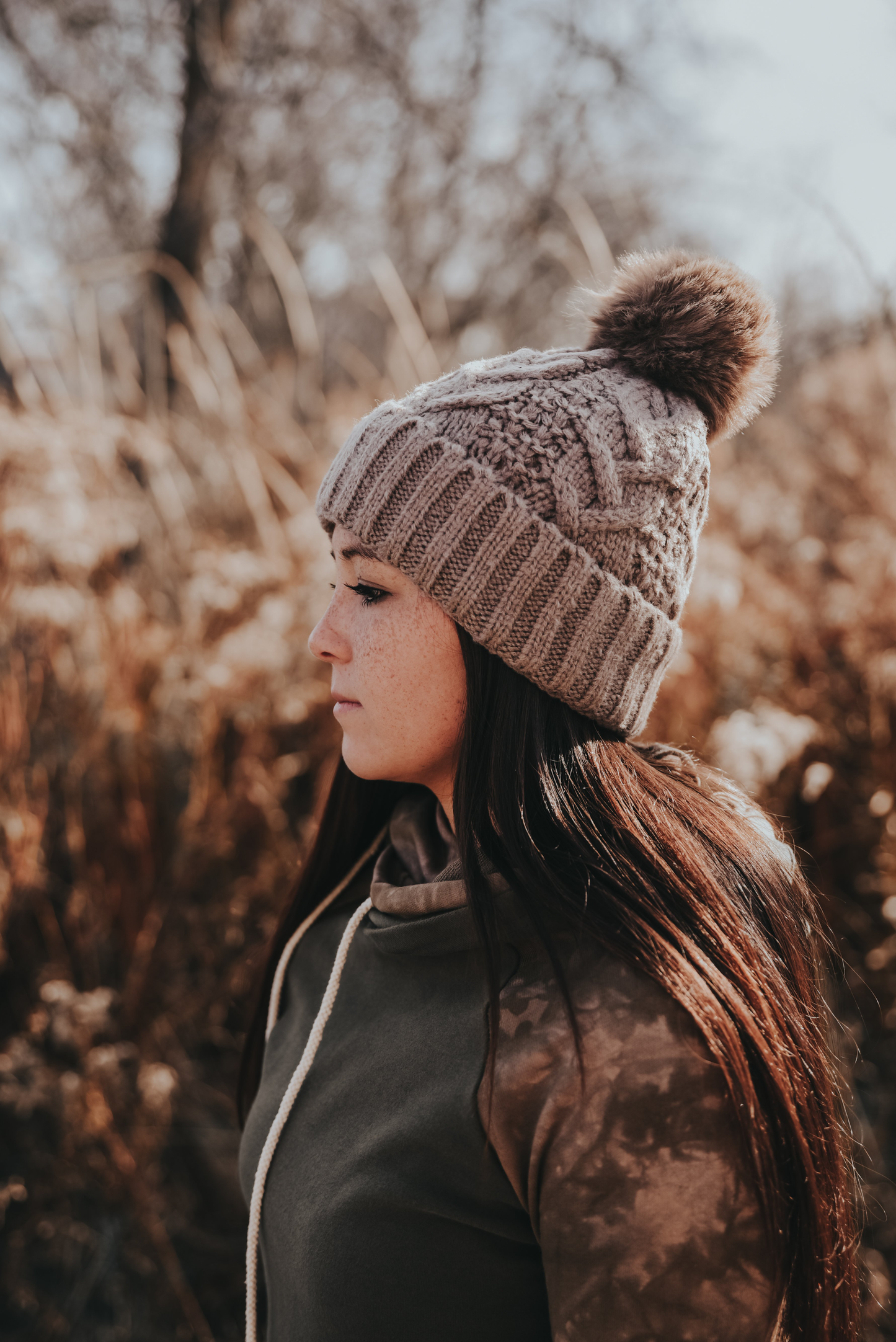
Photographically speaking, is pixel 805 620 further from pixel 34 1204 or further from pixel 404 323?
pixel 34 1204

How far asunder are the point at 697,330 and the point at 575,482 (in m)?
0.31

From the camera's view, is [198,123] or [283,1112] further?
[198,123]

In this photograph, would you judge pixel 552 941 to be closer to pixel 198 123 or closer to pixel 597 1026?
pixel 597 1026

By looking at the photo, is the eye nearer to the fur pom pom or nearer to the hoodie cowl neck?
the hoodie cowl neck

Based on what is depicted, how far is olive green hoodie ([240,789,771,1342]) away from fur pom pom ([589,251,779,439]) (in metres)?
0.79

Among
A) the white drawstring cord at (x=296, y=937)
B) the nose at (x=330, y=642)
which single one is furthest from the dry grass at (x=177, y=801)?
the nose at (x=330, y=642)

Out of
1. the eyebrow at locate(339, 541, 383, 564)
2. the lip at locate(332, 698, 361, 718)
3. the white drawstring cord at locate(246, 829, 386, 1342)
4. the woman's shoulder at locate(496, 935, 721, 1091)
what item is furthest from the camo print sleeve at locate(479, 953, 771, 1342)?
the eyebrow at locate(339, 541, 383, 564)

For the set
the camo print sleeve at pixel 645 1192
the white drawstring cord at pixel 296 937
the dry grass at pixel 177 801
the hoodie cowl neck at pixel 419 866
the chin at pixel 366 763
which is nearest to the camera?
the camo print sleeve at pixel 645 1192

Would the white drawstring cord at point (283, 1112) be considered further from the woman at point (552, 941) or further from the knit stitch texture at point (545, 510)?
the knit stitch texture at point (545, 510)

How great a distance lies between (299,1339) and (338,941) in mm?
534

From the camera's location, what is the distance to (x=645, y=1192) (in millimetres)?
898

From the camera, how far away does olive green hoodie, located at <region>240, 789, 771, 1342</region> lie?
901 mm

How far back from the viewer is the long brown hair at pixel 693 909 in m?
0.97

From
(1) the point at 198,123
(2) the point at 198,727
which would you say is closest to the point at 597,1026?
(2) the point at 198,727
